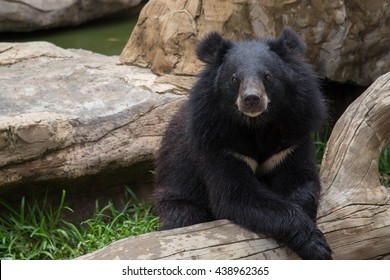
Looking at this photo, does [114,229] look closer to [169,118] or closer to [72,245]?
[72,245]

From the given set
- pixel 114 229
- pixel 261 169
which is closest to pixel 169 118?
pixel 114 229

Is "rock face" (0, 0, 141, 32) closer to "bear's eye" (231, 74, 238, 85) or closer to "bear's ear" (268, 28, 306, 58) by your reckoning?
"bear's ear" (268, 28, 306, 58)

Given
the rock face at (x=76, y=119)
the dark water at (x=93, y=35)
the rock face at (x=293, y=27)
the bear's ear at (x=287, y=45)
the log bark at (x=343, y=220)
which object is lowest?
the dark water at (x=93, y=35)

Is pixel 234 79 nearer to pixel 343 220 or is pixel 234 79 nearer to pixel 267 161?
pixel 267 161

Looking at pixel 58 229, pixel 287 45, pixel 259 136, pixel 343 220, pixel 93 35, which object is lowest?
pixel 93 35


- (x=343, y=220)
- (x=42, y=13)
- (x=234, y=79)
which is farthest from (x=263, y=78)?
(x=42, y=13)

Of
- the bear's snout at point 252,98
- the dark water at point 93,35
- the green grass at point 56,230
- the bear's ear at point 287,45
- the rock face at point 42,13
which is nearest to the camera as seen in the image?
the bear's snout at point 252,98

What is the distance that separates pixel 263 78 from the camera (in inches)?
158

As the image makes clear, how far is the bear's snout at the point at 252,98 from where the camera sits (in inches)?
151

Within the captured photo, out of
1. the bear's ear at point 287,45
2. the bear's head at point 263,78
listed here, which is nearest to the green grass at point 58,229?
the bear's head at point 263,78

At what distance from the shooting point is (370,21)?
5742 millimetres

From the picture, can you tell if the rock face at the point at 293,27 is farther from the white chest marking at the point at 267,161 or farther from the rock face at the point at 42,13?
the rock face at the point at 42,13

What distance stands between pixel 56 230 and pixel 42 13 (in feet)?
18.8
